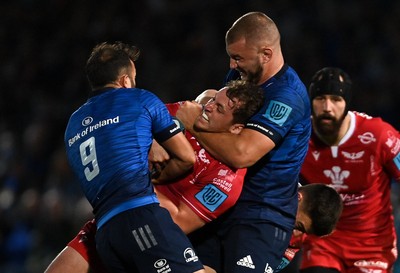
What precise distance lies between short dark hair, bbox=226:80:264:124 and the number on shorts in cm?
94

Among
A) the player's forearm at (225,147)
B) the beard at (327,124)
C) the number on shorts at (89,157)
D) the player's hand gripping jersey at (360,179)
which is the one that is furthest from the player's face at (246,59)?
the player's hand gripping jersey at (360,179)

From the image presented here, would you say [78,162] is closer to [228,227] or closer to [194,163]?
[194,163]

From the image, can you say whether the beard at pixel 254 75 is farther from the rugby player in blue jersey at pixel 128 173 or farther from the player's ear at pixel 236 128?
the rugby player in blue jersey at pixel 128 173

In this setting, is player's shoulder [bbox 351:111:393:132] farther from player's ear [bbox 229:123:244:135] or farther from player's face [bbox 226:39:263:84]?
player's ear [bbox 229:123:244:135]

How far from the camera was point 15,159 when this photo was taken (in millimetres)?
13758

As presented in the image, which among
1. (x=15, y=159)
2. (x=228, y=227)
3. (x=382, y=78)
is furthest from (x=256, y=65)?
(x=15, y=159)

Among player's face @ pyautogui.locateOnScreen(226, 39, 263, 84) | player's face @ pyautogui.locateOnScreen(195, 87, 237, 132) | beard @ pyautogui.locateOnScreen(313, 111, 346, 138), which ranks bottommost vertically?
beard @ pyautogui.locateOnScreen(313, 111, 346, 138)

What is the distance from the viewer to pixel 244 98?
592 cm

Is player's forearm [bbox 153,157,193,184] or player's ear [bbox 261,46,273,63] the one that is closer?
player's forearm [bbox 153,157,193,184]

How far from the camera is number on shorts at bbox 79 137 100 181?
5.60 meters

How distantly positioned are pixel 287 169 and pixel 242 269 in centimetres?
73

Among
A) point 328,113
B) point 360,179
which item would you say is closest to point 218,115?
point 328,113

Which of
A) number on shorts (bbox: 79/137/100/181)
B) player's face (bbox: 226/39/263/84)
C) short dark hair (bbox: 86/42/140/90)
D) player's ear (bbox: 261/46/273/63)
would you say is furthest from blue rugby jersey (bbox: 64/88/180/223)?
player's ear (bbox: 261/46/273/63)

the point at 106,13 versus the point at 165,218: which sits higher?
the point at 106,13
